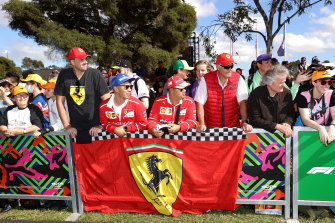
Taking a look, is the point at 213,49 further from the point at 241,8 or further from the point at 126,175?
the point at 126,175

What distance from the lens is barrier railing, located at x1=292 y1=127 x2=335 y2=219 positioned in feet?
12.0

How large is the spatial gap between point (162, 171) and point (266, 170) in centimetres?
155

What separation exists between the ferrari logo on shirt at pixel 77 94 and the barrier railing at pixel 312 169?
3.23m

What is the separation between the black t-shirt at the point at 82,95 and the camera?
4262 mm

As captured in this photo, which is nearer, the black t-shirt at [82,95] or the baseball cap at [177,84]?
the baseball cap at [177,84]

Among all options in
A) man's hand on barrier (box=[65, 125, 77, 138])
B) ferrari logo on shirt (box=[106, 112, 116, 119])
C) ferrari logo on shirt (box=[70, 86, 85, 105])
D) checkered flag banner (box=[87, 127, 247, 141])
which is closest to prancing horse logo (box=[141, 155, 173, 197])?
checkered flag banner (box=[87, 127, 247, 141])

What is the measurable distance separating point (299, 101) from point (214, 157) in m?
1.48

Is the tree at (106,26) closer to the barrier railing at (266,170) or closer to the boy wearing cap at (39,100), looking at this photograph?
the boy wearing cap at (39,100)

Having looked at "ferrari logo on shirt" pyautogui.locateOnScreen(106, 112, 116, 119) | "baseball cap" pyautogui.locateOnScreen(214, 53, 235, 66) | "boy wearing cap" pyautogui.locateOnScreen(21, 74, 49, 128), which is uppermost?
"baseball cap" pyautogui.locateOnScreen(214, 53, 235, 66)

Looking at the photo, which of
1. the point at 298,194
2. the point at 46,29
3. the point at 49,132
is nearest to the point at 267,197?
the point at 298,194

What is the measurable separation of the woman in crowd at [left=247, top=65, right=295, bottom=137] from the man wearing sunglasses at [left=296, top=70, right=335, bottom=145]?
0.59 feet

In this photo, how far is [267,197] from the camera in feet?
12.9

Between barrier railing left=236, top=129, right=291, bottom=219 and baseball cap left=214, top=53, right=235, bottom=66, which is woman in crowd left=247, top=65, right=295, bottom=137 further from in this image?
baseball cap left=214, top=53, right=235, bottom=66

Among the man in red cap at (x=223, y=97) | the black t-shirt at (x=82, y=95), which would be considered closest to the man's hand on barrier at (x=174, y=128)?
the man in red cap at (x=223, y=97)
